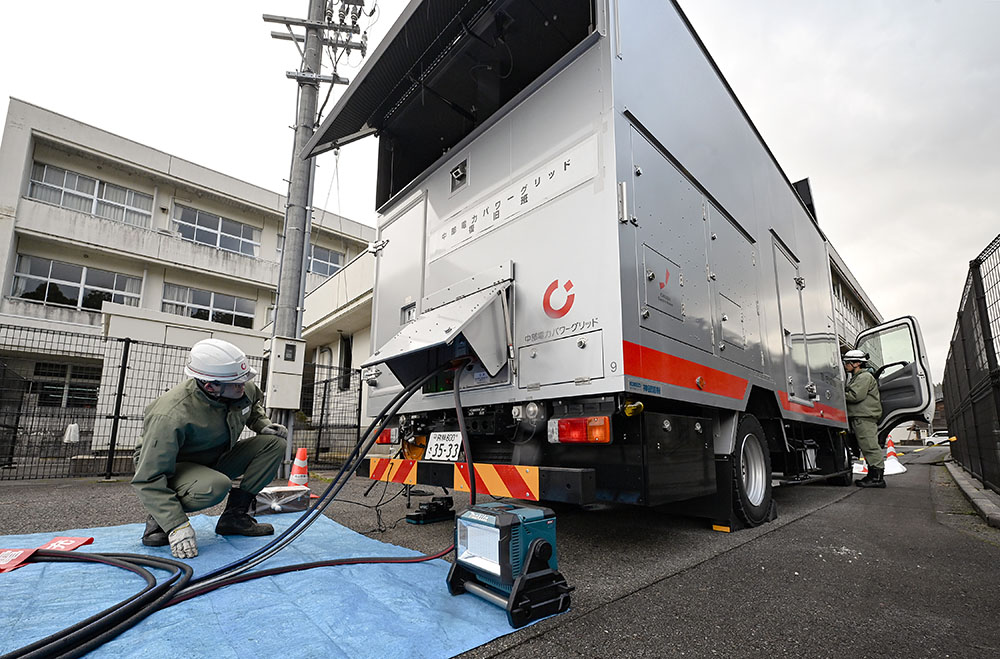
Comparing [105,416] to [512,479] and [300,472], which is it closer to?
[300,472]

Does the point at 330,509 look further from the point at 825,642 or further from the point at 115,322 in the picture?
the point at 115,322

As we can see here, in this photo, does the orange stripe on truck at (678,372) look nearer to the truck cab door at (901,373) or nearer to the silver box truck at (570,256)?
the silver box truck at (570,256)

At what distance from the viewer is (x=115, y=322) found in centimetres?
1322

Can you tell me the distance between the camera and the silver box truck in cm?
261

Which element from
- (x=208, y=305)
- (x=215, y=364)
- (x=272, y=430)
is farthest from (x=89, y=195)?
(x=215, y=364)

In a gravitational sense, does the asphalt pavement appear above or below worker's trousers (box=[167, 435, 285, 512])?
below

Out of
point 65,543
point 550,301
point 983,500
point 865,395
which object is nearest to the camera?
point 550,301

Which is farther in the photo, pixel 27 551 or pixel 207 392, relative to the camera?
pixel 207 392

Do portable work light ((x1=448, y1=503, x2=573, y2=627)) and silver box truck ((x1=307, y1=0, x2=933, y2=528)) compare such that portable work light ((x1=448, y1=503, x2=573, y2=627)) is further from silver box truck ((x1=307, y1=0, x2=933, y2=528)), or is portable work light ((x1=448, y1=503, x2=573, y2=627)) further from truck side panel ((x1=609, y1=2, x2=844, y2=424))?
truck side panel ((x1=609, y1=2, x2=844, y2=424))

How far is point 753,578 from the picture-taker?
2.43m

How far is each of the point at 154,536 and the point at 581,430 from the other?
264 cm

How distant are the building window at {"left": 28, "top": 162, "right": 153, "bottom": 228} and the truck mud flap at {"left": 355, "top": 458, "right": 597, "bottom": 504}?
2110cm

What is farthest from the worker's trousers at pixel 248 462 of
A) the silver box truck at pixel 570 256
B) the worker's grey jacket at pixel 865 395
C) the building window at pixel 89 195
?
the building window at pixel 89 195

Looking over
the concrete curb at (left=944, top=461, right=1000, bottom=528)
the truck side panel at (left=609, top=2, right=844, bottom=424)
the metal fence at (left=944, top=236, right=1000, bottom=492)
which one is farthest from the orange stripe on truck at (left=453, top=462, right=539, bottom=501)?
the metal fence at (left=944, top=236, right=1000, bottom=492)
